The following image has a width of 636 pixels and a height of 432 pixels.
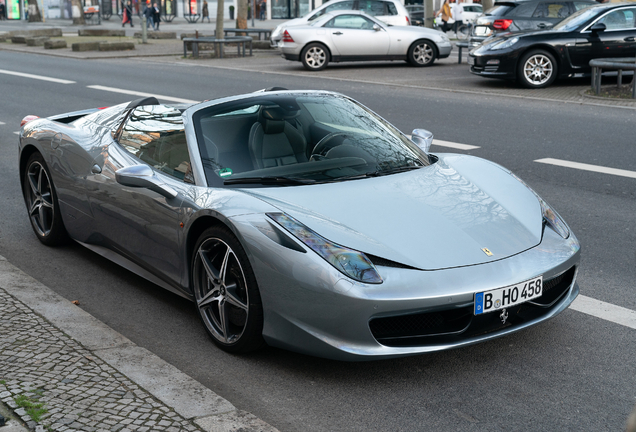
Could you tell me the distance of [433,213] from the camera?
3992mm

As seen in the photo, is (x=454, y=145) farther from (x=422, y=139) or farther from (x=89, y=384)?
(x=89, y=384)

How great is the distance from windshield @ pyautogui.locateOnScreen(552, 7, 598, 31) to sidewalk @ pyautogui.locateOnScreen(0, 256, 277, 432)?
43.8 ft

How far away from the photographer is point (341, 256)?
3562mm

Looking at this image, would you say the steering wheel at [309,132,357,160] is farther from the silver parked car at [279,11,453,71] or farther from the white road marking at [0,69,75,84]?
the silver parked car at [279,11,453,71]

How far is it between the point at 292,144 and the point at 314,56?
53.0 ft

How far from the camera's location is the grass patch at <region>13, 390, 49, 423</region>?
3.11 meters

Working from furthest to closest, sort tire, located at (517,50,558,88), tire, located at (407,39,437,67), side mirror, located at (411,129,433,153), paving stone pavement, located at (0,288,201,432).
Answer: tire, located at (407,39,437,67), tire, located at (517,50,558,88), side mirror, located at (411,129,433,153), paving stone pavement, located at (0,288,201,432)

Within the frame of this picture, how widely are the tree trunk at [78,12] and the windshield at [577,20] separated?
150ft

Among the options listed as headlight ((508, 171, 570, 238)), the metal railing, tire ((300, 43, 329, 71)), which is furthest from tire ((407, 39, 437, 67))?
headlight ((508, 171, 570, 238))

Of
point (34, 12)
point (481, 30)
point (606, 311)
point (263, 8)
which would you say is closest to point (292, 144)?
point (606, 311)

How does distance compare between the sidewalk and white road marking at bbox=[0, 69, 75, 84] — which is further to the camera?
white road marking at bbox=[0, 69, 75, 84]

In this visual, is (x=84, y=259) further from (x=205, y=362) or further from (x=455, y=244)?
(x=455, y=244)

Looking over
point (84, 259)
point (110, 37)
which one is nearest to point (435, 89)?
point (84, 259)

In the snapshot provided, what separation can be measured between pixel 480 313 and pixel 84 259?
3340 mm
